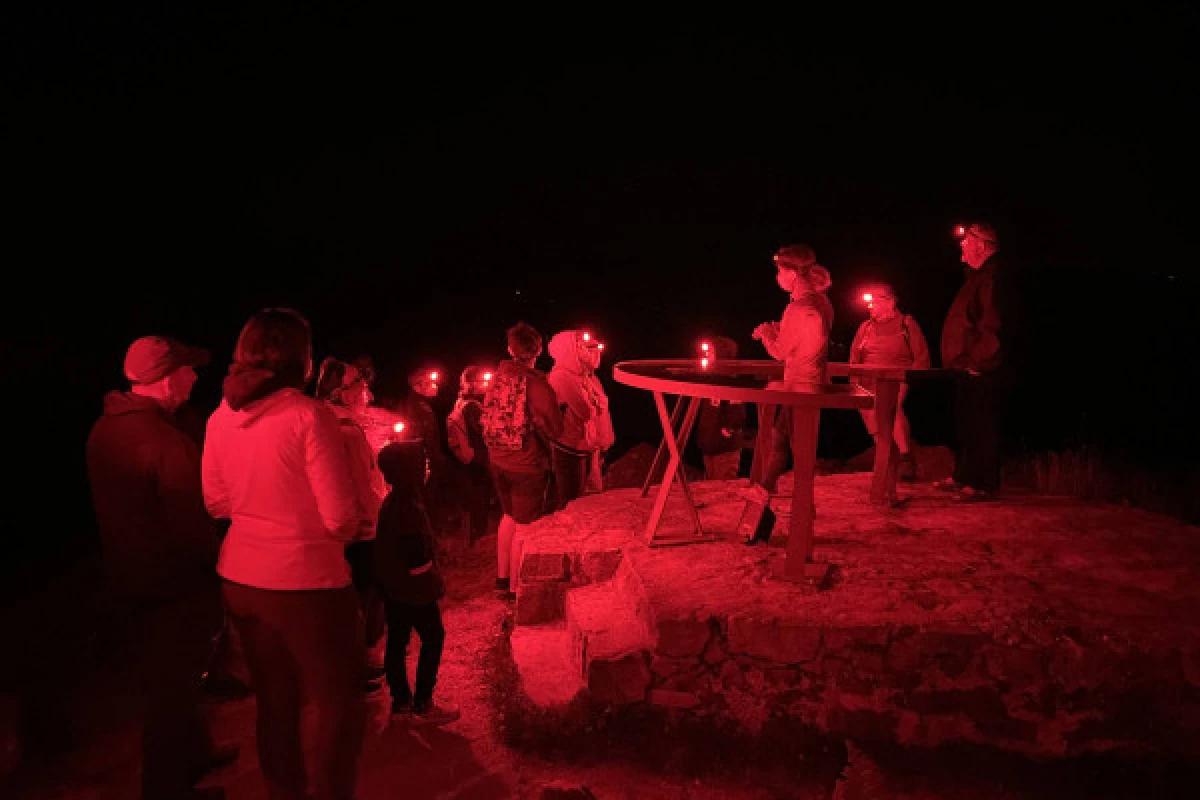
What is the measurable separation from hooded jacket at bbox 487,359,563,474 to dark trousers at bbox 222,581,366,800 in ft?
8.28

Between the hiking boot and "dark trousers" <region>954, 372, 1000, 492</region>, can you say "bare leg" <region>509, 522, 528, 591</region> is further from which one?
"dark trousers" <region>954, 372, 1000, 492</region>

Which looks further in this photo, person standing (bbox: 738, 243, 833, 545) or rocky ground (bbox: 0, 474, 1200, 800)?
person standing (bbox: 738, 243, 833, 545)

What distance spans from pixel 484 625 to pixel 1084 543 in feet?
13.2

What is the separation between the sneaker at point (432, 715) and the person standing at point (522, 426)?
1453mm

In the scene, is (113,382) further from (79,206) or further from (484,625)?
(484,625)

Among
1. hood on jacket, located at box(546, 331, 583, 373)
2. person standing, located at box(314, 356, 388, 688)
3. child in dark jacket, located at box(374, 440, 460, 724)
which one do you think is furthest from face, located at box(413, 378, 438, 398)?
child in dark jacket, located at box(374, 440, 460, 724)

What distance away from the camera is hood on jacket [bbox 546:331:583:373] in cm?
588

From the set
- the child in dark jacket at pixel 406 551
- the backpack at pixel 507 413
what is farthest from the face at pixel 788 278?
the child in dark jacket at pixel 406 551

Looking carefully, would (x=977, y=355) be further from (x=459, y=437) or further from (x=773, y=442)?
(x=459, y=437)

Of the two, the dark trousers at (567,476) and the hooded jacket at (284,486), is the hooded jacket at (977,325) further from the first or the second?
the hooded jacket at (284,486)

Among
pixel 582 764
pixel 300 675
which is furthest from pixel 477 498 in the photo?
pixel 300 675

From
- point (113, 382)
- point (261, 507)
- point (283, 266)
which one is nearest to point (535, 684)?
point (261, 507)

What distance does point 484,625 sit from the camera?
562 cm

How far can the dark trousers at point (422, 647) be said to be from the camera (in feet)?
13.3
